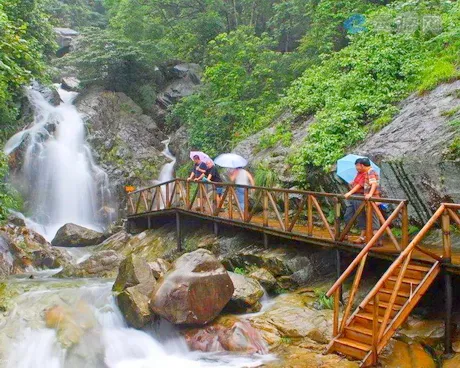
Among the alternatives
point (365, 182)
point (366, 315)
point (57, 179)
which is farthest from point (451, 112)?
point (57, 179)

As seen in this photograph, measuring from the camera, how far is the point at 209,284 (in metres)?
7.94

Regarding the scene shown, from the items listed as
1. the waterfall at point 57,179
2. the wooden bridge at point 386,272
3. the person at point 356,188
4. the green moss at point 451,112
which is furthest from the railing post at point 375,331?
the waterfall at point 57,179

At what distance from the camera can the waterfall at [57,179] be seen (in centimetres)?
1970

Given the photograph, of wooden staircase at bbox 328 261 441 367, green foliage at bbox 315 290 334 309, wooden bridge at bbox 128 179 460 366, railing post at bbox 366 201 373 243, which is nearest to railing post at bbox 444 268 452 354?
wooden bridge at bbox 128 179 460 366

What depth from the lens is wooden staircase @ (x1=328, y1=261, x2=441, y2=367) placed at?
6000 millimetres

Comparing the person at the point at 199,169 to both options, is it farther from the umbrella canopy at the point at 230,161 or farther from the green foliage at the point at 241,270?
the green foliage at the point at 241,270

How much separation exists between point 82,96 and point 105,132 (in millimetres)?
3522

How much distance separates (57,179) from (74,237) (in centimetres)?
504

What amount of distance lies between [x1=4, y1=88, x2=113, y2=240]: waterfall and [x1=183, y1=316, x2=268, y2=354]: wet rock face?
1248 cm

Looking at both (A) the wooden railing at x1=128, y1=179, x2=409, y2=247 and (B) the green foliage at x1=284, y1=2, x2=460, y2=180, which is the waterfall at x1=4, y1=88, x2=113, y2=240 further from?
(B) the green foliage at x1=284, y1=2, x2=460, y2=180

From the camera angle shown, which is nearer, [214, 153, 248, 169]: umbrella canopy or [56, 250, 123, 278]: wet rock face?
[214, 153, 248, 169]: umbrella canopy

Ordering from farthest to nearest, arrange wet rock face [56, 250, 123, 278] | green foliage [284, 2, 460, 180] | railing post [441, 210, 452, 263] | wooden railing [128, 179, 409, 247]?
1. wet rock face [56, 250, 123, 278]
2. green foliage [284, 2, 460, 180]
3. wooden railing [128, 179, 409, 247]
4. railing post [441, 210, 452, 263]

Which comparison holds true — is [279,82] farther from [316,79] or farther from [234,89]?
[316,79]

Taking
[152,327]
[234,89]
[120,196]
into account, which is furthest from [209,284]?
[120,196]
